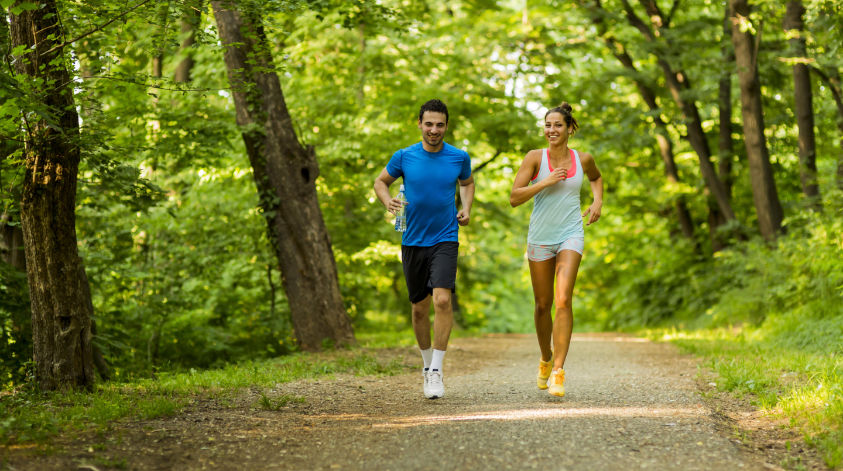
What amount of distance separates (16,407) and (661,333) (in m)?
12.6

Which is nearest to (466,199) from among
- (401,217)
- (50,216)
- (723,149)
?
(401,217)

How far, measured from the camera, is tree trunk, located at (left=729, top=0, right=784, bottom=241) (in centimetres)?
1452

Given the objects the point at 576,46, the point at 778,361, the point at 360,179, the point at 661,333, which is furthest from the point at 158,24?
the point at 576,46

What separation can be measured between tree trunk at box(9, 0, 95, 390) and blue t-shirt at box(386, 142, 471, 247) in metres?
2.64

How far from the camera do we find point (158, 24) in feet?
21.4

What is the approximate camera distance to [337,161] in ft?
51.1

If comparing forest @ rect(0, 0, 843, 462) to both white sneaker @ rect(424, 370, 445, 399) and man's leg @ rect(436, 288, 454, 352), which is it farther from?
white sneaker @ rect(424, 370, 445, 399)

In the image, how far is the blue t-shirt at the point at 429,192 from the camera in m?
6.25

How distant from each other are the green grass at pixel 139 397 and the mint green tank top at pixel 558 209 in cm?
237

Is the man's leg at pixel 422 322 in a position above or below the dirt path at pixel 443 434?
above

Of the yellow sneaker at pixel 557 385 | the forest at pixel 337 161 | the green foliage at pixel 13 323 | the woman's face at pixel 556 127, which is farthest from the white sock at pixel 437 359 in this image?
the green foliage at pixel 13 323

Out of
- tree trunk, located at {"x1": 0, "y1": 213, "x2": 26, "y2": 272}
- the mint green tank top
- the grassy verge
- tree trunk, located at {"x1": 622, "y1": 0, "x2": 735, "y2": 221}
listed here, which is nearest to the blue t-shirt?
the mint green tank top

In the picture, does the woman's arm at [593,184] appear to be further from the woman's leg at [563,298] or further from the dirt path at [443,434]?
the dirt path at [443,434]

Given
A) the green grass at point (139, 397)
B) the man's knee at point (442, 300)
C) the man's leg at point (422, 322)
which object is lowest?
the green grass at point (139, 397)
